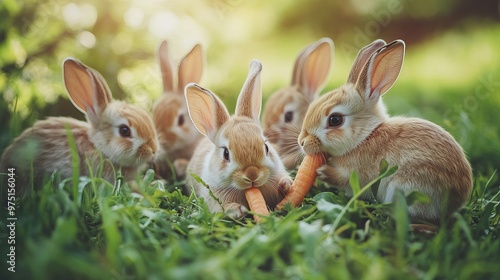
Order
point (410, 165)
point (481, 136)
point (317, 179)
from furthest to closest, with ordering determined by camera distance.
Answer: point (481, 136), point (317, 179), point (410, 165)

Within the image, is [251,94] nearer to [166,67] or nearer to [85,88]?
[85,88]

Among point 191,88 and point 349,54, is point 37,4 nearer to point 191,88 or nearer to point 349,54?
point 191,88

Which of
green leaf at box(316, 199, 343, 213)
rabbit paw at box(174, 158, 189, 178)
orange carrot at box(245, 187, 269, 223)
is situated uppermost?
green leaf at box(316, 199, 343, 213)

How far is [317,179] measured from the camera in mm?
3297

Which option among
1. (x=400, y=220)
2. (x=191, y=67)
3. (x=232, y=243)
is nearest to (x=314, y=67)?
(x=191, y=67)

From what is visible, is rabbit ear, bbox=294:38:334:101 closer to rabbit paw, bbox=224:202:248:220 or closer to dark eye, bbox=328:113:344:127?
dark eye, bbox=328:113:344:127

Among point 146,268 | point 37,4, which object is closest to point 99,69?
point 37,4

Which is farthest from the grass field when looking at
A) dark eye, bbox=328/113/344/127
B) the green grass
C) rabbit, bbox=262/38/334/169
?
rabbit, bbox=262/38/334/169

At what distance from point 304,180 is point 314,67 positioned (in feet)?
5.11

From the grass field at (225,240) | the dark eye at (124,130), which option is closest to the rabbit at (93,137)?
the dark eye at (124,130)

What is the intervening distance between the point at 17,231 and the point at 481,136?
3425 millimetres

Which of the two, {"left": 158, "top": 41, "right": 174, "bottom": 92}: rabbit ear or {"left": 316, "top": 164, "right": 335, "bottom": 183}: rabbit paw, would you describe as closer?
{"left": 316, "top": 164, "right": 335, "bottom": 183}: rabbit paw

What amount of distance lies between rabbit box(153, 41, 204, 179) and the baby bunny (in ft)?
4.45

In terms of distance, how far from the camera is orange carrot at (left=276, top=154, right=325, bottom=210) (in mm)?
3039
